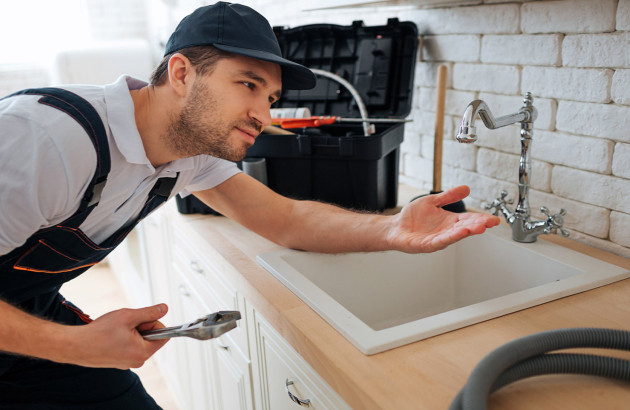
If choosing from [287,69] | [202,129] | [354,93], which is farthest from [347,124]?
[202,129]

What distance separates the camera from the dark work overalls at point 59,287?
1.00 m

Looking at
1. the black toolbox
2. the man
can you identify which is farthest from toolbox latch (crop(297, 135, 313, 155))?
the man

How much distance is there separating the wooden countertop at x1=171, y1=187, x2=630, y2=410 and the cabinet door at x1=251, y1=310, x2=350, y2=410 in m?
0.04

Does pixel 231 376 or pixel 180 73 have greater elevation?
pixel 180 73

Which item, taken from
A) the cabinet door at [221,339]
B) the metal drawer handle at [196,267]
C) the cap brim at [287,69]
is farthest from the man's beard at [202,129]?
the metal drawer handle at [196,267]

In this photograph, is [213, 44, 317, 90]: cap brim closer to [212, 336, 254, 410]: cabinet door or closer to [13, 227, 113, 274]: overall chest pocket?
[13, 227, 113, 274]: overall chest pocket

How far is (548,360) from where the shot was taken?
2.39ft

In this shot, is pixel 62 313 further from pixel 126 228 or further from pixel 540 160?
pixel 540 160

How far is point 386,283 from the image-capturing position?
1.32m

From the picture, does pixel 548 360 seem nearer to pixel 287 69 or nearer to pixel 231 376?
pixel 287 69

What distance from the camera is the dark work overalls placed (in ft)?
3.30

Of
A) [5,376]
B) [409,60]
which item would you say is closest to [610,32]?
[409,60]

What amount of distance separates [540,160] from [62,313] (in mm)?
1213

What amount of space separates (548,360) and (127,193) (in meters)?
0.85
